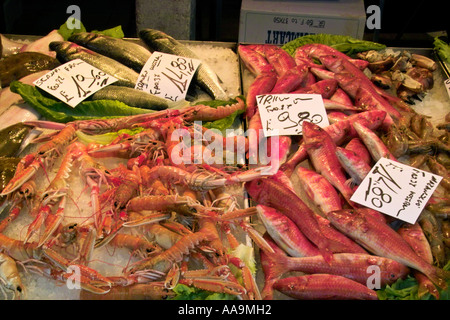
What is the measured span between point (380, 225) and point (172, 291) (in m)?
1.07

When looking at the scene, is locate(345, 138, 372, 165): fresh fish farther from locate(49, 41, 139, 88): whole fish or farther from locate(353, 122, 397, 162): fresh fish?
locate(49, 41, 139, 88): whole fish

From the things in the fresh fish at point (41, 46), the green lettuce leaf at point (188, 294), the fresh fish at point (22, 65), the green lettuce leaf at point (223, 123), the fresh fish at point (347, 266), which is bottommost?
the green lettuce leaf at point (188, 294)

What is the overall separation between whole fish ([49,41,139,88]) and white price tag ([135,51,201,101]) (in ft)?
0.36

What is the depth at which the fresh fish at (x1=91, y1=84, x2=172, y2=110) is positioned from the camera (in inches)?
116

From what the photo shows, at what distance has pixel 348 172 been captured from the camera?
2484 millimetres

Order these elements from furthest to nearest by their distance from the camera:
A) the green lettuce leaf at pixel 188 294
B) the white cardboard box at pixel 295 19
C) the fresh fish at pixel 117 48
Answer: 1. the white cardboard box at pixel 295 19
2. the fresh fish at pixel 117 48
3. the green lettuce leaf at pixel 188 294

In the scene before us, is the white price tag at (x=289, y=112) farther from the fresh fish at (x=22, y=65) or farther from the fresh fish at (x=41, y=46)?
the fresh fish at (x=41, y=46)

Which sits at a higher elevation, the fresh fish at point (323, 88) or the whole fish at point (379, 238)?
the fresh fish at point (323, 88)

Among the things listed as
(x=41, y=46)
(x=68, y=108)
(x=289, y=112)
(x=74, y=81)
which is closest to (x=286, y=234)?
(x=289, y=112)

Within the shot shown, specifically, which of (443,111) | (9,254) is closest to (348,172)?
(443,111)

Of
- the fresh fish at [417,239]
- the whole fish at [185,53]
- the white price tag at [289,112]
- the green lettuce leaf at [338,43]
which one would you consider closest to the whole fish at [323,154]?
the white price tag at [289,112]

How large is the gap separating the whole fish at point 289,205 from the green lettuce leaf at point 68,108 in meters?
1.03

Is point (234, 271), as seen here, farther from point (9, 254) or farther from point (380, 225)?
point (9, 254)

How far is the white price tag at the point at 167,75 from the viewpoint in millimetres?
3035
